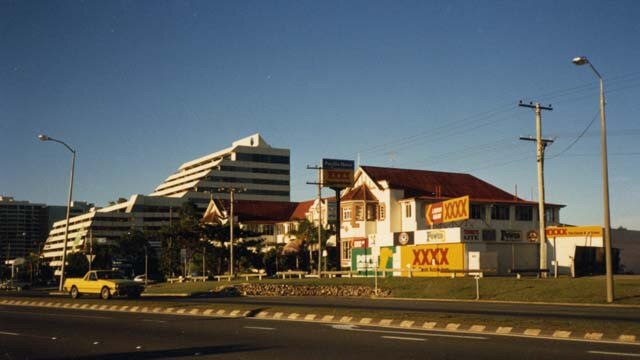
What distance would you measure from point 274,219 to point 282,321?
268 ft

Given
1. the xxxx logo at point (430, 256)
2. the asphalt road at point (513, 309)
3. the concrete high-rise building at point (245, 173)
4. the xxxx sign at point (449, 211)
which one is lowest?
the asphalt road at point (513, 309)

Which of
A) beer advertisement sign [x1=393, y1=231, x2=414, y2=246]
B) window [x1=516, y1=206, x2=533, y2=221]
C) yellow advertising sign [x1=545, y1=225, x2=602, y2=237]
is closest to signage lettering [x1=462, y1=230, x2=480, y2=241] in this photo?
beer advertisement sign [x1=393, y1=231, x2=414, y2=246]

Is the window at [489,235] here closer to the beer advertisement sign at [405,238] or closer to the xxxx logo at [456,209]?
the xxxx logo at [456,209]

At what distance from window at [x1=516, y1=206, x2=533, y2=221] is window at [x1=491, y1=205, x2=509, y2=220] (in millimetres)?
1516

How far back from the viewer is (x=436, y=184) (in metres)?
80.5

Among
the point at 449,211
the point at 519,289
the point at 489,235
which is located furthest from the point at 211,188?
the point at 519,289

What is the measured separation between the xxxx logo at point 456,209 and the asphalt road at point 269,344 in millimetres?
42168

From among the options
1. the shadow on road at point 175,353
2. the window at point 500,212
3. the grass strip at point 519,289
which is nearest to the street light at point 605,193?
the grass strip at point 519,289

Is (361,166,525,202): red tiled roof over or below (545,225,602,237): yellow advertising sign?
over

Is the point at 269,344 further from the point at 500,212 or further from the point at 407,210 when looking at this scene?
the point at 500,212

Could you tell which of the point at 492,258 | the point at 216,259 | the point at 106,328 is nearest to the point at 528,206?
the point at 492,258

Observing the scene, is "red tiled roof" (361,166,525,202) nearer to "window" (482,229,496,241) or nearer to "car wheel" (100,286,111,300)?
"window" (482,229,496,241)

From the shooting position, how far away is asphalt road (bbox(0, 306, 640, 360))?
1298 cm

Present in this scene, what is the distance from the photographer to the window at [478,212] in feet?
239
